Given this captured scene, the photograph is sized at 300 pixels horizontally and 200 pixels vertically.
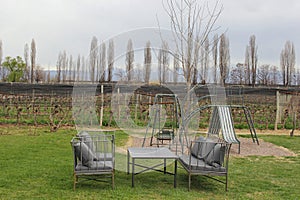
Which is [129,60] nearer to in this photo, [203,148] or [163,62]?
[163,62]

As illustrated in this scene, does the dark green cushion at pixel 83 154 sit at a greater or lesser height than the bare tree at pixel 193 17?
lesser

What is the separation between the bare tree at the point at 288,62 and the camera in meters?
20.0

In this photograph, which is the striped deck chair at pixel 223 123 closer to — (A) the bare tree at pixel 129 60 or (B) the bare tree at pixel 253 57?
(A) the bare tree at pixel 129 60

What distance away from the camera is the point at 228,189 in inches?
167

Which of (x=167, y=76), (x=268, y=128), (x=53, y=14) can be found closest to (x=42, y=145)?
(x=167, y=76)

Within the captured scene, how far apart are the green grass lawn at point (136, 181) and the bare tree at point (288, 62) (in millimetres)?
14983

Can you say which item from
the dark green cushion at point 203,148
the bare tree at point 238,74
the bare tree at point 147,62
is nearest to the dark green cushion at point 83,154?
the dark green cushion at point 203,148

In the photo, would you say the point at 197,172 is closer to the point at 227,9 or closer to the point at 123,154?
the point at 123,154

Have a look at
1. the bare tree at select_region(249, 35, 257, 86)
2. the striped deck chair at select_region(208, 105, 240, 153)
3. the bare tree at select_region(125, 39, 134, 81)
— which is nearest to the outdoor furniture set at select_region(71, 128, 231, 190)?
the bare tree at select_region(125, 39, 134, 81)

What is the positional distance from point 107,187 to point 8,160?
214cm

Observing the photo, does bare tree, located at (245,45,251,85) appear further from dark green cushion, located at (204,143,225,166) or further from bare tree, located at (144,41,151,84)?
dark green cushion, located at (204,143,225,166)

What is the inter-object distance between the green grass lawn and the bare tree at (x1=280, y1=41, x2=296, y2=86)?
14983 mm

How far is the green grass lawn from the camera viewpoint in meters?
3.92

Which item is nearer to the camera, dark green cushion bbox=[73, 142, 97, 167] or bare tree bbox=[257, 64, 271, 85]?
dark green cushion bbox=[73, 142, 97, 167]
